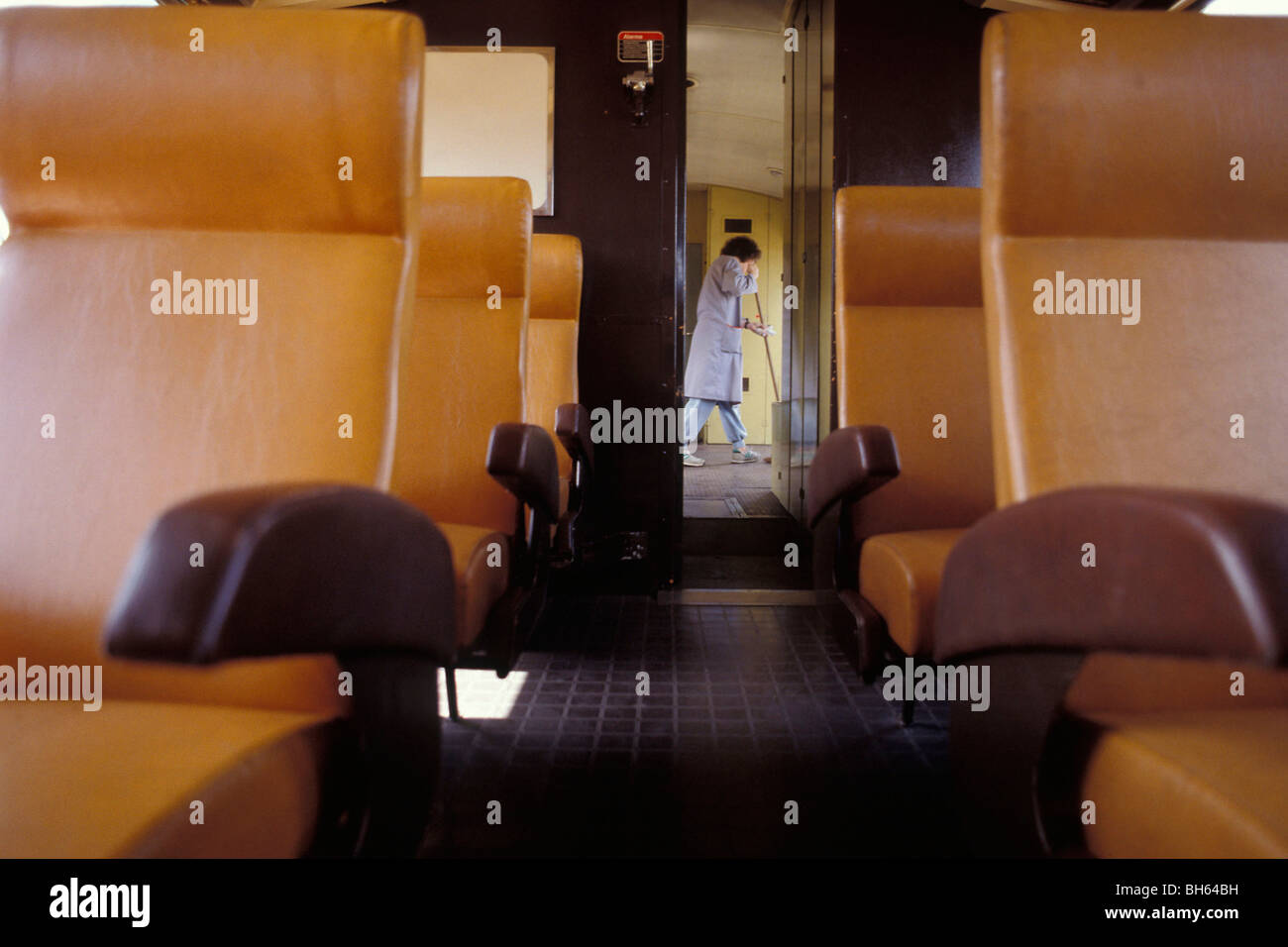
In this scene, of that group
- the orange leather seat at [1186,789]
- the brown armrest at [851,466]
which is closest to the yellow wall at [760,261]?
the brown armrest at [851,466]

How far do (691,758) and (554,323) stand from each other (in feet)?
5.83

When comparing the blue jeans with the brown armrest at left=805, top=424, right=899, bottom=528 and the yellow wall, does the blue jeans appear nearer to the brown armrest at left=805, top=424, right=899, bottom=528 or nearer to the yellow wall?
the yellow wall

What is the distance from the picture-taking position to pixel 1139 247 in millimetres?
854

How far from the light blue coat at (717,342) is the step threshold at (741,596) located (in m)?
2.76

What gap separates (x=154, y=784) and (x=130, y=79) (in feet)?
2.41

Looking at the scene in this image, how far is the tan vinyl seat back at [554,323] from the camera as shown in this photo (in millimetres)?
2898

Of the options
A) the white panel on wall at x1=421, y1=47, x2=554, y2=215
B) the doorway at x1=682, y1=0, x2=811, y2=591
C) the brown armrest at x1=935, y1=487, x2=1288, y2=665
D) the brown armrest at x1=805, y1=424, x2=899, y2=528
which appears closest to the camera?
the brown armrest at x1=935, y1=487, x2=1288, y2=665

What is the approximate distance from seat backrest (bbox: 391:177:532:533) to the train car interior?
0.01 meters

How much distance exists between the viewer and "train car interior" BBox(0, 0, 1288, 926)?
0.43 metres

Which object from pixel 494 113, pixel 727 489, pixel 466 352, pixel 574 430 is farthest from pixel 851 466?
pixel 727 489

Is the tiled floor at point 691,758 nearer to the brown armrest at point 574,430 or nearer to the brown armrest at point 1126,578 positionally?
the brown armrest at point 574,430

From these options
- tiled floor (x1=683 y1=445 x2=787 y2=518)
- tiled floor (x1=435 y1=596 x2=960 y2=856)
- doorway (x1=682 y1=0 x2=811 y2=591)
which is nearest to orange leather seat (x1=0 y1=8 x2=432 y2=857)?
tiled floor (x1=435 y1=596 x2=960 y2=856)
